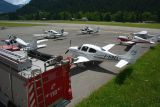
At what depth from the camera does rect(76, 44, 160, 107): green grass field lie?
1177cm

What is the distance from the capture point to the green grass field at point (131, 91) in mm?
11766

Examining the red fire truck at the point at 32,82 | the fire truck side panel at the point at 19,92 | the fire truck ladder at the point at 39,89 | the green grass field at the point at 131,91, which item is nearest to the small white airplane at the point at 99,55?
the green grass field at the point at 131,91

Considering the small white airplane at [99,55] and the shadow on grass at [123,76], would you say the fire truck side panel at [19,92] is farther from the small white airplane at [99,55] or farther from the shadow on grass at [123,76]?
the small white airplane at [99,55]

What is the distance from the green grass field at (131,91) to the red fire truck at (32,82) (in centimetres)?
254

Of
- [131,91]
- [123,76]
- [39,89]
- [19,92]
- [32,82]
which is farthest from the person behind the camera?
[123,76]

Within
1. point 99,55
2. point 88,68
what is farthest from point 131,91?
point 88,68

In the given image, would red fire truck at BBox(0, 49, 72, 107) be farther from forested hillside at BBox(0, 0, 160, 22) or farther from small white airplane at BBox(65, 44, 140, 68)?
forested hillside at BBox(0, 0, 160, 22)

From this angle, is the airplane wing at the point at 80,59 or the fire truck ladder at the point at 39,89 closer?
the fire truck ladder at the point at 39,89

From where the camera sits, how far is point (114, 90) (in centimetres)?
1359

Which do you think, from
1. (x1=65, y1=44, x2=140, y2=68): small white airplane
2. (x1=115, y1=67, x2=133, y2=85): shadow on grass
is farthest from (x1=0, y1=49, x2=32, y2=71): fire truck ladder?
(x1=65, y1=44, x2=140, y2=68): small white airplane

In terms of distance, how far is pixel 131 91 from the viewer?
13328mm

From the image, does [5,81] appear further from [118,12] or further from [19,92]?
[118,12]

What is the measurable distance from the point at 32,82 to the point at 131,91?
711cm

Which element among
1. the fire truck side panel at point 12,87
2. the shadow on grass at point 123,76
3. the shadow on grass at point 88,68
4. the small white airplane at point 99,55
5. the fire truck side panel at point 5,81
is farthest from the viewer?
the shadow on grass at point 88,68
